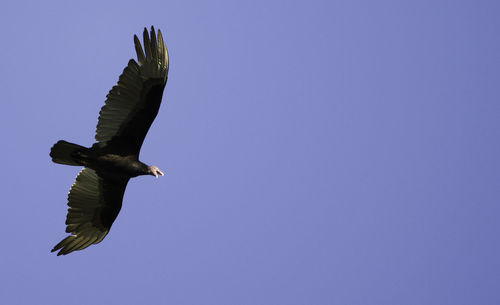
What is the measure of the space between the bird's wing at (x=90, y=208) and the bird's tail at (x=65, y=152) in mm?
858

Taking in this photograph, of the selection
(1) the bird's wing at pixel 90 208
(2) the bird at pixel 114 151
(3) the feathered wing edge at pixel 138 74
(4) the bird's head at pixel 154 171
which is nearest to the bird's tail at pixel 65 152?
A: (2) the bird at pixel 114 151

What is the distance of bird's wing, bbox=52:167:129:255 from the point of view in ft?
32.9

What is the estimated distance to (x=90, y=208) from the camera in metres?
10.2

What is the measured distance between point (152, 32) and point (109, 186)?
283cm

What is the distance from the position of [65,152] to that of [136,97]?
1320 millimetres

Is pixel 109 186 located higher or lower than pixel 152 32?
lower

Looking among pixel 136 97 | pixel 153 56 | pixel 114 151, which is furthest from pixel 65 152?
pixel 153 56

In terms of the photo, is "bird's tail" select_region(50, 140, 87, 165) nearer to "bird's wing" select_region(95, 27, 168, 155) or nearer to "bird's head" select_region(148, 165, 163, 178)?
"bird's wing" select_region(95, 27, 168, 155)

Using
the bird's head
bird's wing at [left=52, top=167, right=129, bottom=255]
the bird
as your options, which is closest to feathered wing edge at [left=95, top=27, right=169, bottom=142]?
the bird

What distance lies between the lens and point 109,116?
9125mm

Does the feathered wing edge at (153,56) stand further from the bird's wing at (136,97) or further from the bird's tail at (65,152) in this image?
the bird's tail at (65,152)

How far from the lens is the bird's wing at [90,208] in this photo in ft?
32.9

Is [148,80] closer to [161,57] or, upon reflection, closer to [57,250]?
[161,57]

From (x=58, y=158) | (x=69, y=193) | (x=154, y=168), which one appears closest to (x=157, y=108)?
(x=154, y=168)
